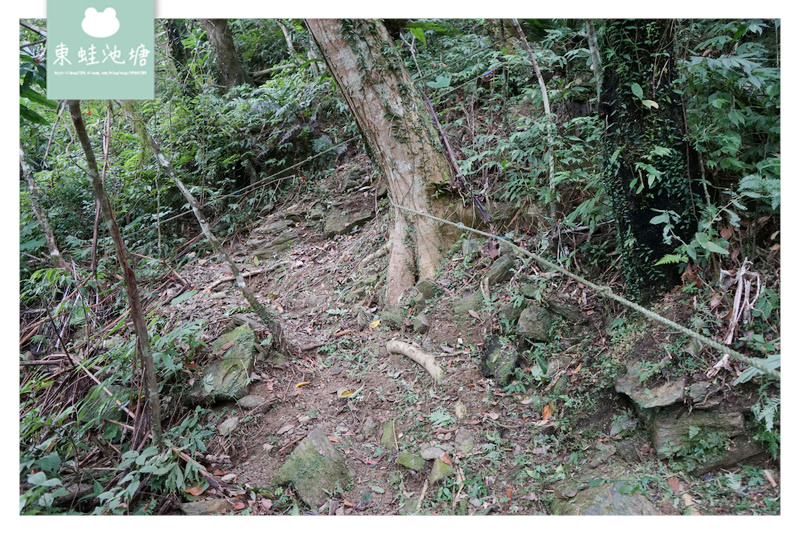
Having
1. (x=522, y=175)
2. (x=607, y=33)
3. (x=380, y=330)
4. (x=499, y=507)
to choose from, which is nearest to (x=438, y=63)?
(x=522, y=175)

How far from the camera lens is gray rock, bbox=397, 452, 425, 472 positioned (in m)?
2.45

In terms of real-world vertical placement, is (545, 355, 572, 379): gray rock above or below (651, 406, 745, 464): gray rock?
above

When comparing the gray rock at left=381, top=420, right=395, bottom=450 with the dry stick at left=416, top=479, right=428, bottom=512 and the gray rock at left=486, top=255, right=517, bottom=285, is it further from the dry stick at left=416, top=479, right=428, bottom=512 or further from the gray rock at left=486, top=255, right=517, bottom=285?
the gray rock at left=486, top=255, right=517, bottom=285

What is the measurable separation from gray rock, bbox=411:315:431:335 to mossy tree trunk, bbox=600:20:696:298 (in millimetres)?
1441

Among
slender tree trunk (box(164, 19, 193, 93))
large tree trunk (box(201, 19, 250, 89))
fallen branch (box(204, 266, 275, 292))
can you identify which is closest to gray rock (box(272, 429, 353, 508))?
fallen branch (box(204, 266, 275, 292))

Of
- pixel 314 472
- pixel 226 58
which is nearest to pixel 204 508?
pixel 314 472

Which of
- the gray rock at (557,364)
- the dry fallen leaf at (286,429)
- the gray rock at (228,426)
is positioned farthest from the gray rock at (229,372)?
the gray rock at (557,364)

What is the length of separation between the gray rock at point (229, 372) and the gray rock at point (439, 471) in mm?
1401

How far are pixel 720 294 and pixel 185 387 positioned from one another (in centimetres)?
326

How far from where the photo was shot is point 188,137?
6430 millimetres

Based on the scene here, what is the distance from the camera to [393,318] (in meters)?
3.61

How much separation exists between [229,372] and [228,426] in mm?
403

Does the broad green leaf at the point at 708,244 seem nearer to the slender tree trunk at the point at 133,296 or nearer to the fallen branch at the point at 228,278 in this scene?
the slender tree trunk at the point at 133,296

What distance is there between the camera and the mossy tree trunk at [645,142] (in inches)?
96.3
